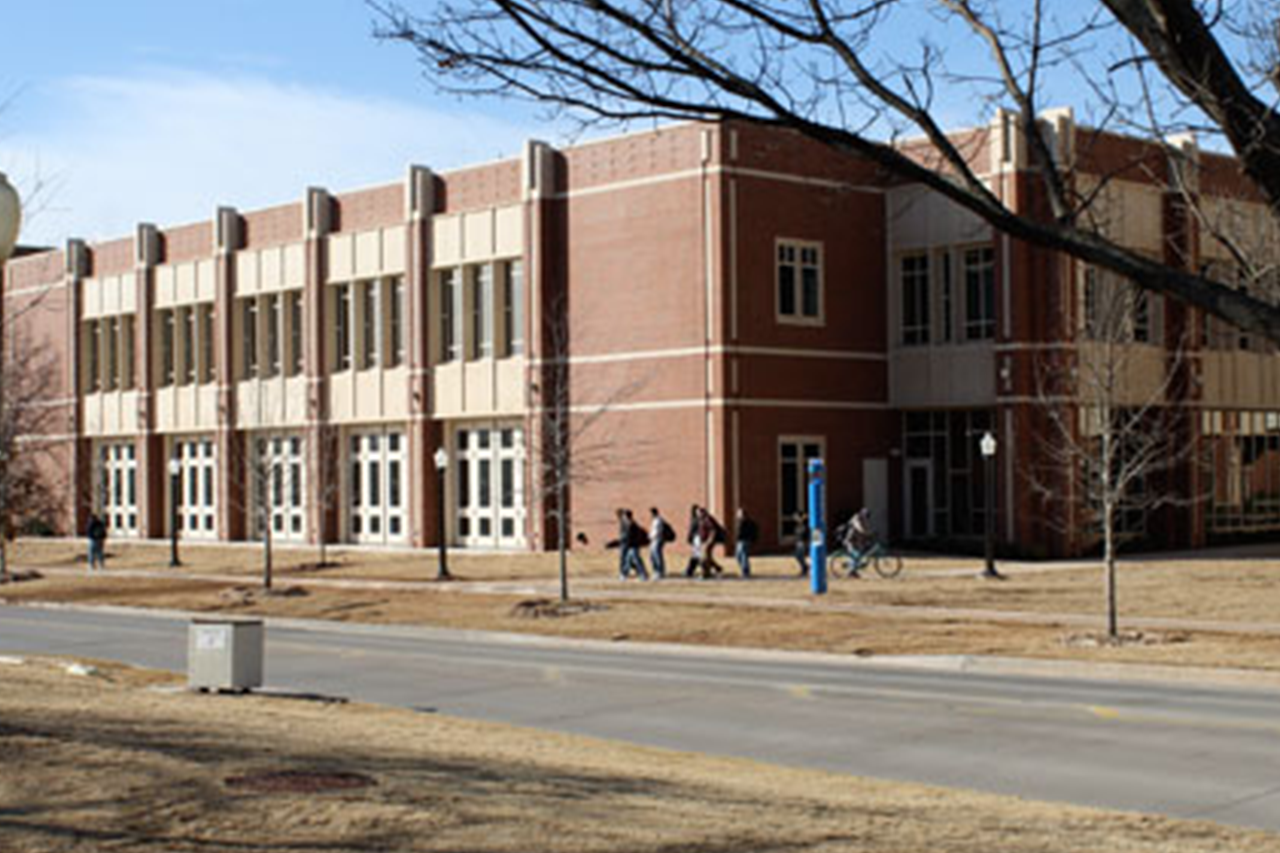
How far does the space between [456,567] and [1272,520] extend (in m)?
25.1

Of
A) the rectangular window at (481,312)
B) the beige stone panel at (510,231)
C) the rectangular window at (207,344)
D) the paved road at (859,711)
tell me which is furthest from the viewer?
the rectangular window at (207,344)

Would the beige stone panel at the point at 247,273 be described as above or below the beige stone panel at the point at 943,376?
above

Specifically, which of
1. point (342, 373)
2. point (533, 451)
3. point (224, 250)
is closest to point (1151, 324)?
point (533, 451)

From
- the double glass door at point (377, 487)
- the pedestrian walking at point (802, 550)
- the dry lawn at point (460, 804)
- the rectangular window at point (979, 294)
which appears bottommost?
the dry lawn at point (460, 804)

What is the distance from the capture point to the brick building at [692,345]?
42688mm

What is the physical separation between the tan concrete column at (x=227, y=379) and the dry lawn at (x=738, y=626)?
14.8 meters

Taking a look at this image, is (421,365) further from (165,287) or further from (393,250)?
(165,287)

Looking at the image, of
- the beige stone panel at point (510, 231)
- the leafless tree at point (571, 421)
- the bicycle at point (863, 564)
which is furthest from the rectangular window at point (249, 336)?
the bicycle at point (863, 564)

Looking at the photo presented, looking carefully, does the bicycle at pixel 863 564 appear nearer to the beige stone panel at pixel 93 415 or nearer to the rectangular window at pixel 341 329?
the rectangular window at pixel 341 329

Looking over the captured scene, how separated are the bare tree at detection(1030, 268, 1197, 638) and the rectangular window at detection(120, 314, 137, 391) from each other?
34968mm

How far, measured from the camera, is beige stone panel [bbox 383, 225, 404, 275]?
51.0 m

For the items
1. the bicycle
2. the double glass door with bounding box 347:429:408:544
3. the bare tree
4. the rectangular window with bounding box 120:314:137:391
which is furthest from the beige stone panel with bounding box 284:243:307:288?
the bare tree

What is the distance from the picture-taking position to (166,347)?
61.3 meters

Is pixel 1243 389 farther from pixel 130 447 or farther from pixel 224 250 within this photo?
pixel 130 447
